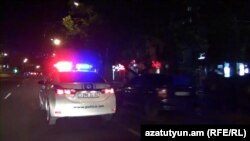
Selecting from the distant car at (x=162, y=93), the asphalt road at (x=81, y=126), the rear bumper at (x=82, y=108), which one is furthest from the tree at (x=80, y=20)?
the rear bumper at (x=82, y=108)

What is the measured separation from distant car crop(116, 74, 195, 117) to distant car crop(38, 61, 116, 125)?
2.25 m

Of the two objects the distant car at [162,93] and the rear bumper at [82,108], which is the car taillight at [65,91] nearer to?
the rear bumper at [82,108]

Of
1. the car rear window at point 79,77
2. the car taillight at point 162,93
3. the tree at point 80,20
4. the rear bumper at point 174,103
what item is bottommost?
the rear bumper at point 174,103

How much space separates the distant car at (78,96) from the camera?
12445mm

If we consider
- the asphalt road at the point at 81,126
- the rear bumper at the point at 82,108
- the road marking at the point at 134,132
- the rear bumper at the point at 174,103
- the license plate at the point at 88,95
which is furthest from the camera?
the rear bumper at the point at 174,103

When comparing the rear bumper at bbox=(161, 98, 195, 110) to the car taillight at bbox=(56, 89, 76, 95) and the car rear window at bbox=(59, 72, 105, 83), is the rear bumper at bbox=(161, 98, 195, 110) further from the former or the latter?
the car taillight at bbox=(56, 89, 76, 95)

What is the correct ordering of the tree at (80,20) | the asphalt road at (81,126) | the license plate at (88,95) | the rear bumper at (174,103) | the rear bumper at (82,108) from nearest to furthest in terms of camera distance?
1. the asphalt road at (81,126)
2. the rear bumper at (82,108)
3. the license plate at (88,95)
4. the rear bumper at (174,103)
5. the tree at (80,20)

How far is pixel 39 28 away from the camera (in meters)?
63.9

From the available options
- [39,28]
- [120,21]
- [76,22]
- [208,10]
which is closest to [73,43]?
[76,22]

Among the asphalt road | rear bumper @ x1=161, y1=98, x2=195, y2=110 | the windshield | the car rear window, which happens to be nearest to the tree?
the windshield

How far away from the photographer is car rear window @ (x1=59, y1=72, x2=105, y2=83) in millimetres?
12844

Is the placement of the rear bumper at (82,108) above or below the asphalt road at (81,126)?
above

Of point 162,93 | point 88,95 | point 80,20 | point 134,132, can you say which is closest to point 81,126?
point 88,95

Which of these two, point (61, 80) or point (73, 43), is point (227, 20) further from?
point (73, 43)
